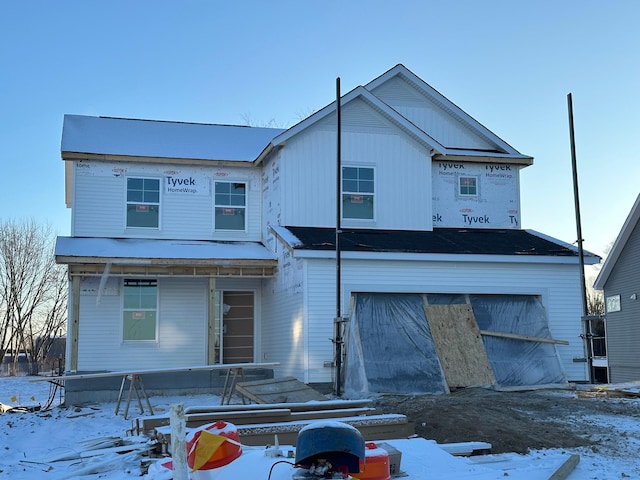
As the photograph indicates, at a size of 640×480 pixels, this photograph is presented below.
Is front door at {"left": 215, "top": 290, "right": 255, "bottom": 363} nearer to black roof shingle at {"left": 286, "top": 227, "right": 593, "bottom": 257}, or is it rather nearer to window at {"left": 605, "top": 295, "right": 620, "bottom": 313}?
black roof shingle at {"left": 286, "top": 227, "right": 593, "bottom": 257}

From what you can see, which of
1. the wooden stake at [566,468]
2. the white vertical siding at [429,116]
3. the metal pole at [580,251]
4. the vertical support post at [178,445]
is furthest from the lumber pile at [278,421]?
the white vertical siding at [429,116]

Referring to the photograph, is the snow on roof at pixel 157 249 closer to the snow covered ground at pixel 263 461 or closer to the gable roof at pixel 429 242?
the gable roof at pixel 429 242

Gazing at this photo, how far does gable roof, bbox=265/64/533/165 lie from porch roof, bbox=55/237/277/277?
293cm

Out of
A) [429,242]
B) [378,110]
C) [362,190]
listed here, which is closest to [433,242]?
[429,242]

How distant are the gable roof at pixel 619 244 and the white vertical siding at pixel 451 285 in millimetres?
5963

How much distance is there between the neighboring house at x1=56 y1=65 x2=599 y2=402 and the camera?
15.9m

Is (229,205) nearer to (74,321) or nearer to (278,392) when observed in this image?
(74,321)

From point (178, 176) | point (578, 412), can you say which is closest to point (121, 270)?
point (178, 176)

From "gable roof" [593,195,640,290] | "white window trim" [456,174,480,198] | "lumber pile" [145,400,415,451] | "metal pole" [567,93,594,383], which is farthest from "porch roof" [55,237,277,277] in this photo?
"gable roof" [593,195,640,290]

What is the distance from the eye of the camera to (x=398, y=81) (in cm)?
2022

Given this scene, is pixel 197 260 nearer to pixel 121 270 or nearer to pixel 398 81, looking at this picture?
pixel 121 270

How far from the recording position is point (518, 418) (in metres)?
10.6

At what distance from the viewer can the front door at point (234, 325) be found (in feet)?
62.2

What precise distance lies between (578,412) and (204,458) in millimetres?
8174
